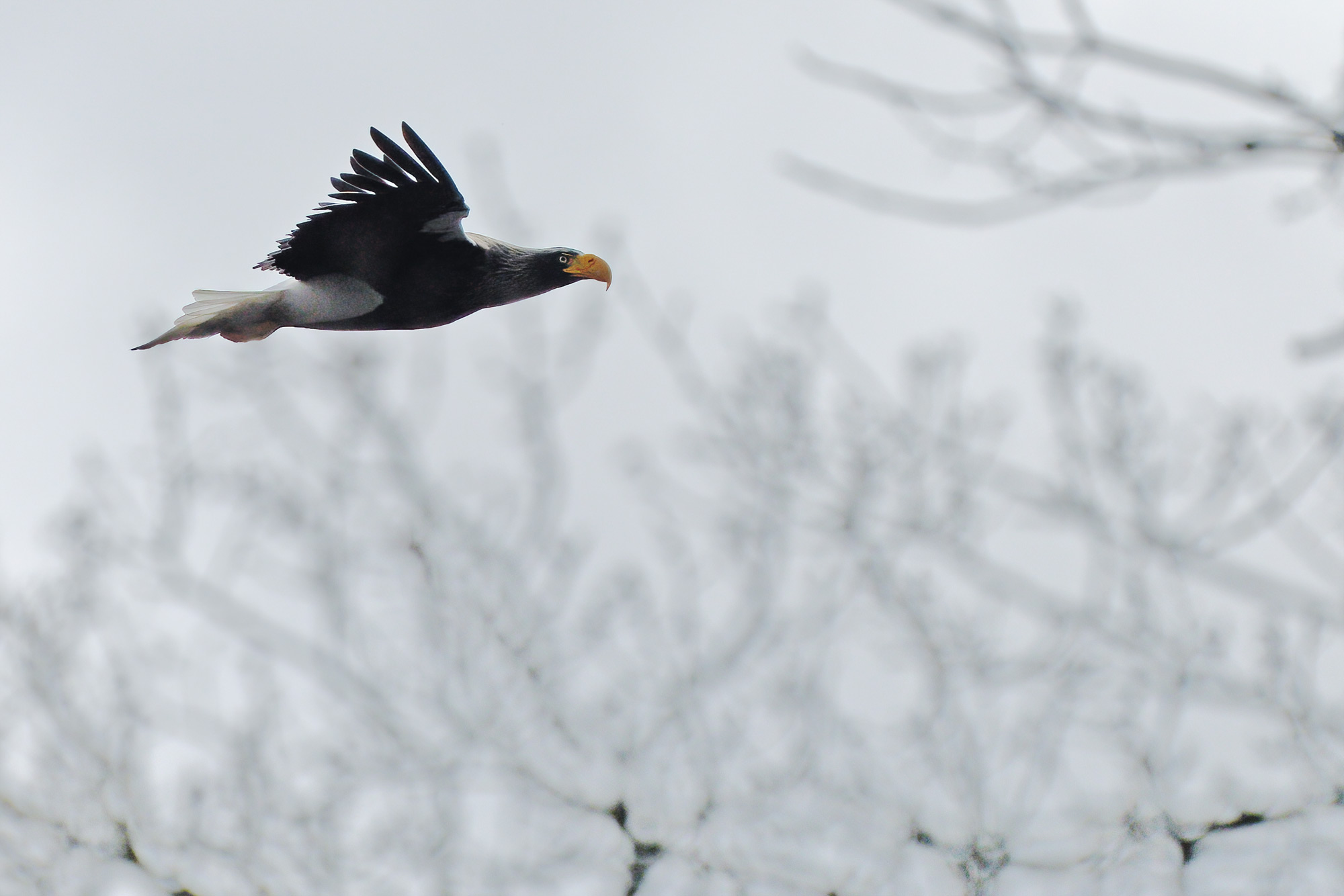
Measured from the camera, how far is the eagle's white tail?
112 inches

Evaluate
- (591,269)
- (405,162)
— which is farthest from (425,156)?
(591,269)

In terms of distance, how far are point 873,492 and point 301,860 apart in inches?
206

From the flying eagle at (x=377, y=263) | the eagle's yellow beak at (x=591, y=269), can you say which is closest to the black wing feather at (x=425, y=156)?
the flying eagle at (x=377, y=263)

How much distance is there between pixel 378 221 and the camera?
2893mm

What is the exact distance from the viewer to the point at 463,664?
9.59 m

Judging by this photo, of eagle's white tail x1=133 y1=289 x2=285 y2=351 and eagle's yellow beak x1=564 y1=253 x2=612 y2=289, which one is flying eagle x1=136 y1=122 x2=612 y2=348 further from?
eagle's yellow beak x1=564 y1=253 x2=612 y2=289

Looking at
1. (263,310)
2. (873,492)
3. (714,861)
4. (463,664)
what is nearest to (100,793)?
(463,664)

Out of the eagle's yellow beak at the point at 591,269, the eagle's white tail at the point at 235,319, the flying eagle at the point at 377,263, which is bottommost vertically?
the eagle's white tail at the point at 235,319

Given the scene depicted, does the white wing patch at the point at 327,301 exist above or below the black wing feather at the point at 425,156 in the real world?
below

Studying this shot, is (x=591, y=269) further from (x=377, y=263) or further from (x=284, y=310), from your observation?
(x=284, y=310)

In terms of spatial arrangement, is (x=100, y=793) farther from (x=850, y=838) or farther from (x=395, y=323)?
(x=395, y=323)

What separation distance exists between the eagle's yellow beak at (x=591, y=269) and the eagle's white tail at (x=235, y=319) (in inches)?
29.3

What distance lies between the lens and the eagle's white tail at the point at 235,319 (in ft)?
9.33

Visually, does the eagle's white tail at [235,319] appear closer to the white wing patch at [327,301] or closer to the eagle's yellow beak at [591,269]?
the white wing patch at [327,301]
